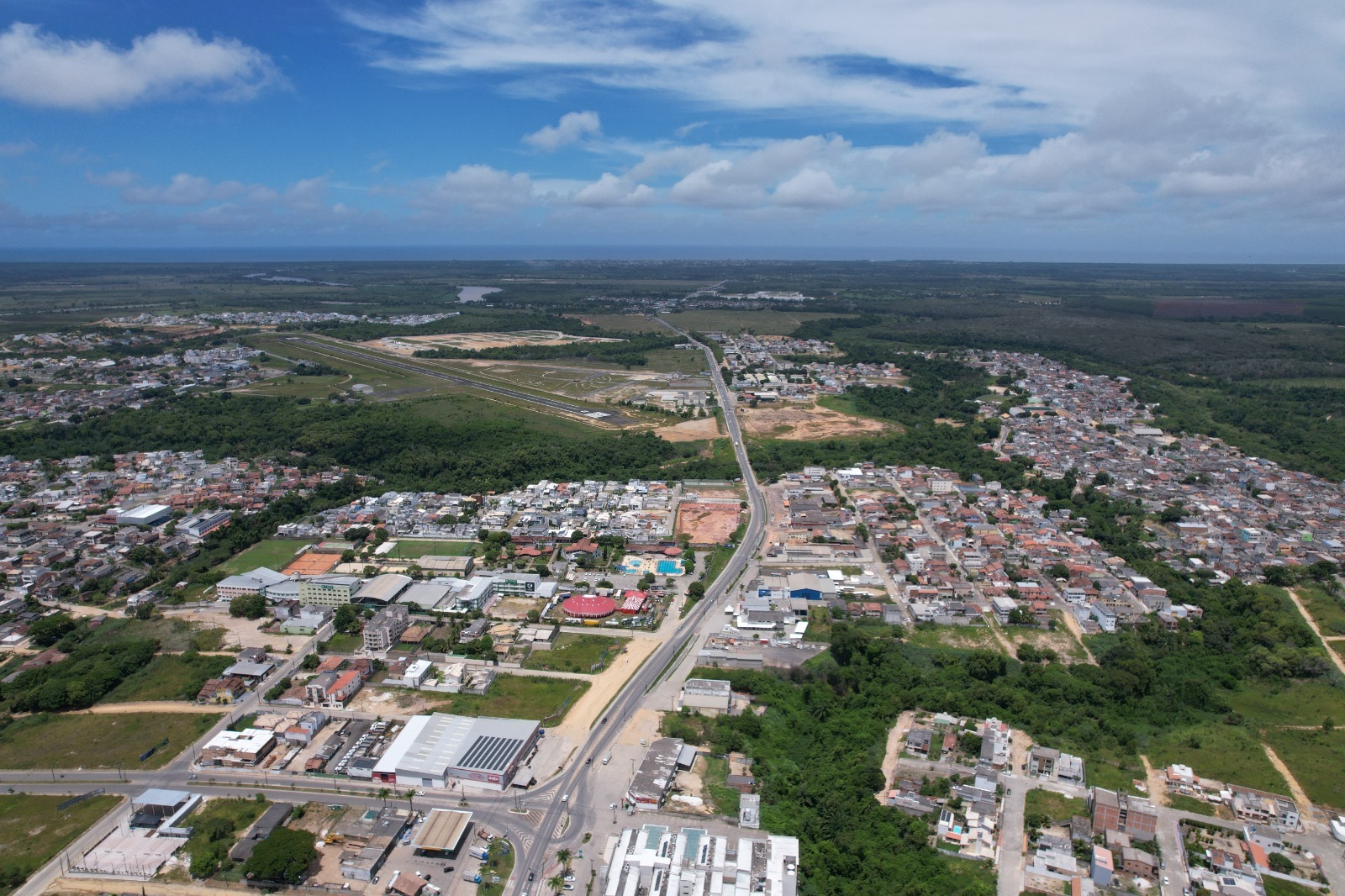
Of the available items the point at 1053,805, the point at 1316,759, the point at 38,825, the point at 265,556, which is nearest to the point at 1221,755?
the point at 1316,759

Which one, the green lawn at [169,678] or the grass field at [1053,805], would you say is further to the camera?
the green lawn at [169,678]

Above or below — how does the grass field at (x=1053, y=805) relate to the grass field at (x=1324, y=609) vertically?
below

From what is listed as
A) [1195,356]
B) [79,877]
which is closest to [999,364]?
[1195,356]

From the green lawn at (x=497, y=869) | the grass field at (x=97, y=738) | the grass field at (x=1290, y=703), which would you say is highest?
the grass field at (x=1290, y=703)

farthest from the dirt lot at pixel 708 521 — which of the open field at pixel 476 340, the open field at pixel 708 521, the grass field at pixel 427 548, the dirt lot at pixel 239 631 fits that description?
the open field at pixel 476 340

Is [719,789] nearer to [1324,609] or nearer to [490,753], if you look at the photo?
[490,753]

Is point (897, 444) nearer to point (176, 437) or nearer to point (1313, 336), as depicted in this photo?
point (176, 437)

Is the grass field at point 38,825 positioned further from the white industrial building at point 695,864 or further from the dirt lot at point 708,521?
the dirt lot at point 708,521
